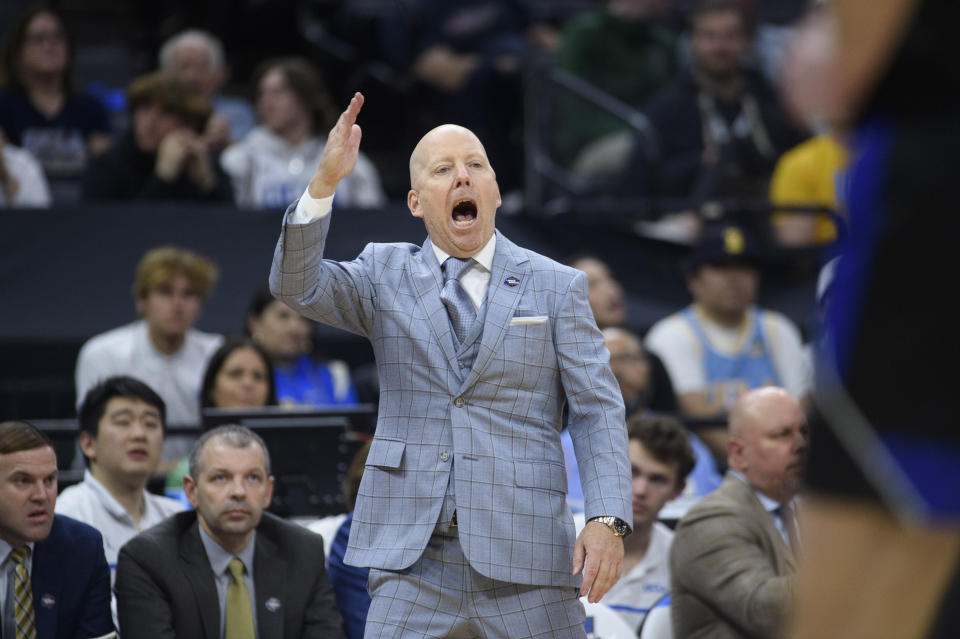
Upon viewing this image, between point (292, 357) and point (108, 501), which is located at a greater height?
point (292, 357)

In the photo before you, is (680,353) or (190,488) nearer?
(190,488)

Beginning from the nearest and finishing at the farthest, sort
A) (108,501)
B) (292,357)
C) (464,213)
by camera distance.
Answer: (464,213)
(108,501)
(292,357)

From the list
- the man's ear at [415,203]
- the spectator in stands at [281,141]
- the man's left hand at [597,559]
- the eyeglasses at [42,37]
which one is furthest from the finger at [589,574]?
the eyeglasses at [42,37]

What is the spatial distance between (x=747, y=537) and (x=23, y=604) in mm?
2390

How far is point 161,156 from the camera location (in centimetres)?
833

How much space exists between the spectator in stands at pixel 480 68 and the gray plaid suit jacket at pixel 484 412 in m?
6.82

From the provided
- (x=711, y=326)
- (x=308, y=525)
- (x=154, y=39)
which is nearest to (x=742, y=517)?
(x=308, y=525)

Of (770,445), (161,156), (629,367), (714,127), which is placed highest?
(714,127)

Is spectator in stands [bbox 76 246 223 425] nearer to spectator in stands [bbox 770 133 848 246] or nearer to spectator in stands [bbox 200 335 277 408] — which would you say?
spectator in stands [bbox 200 335 277 408]

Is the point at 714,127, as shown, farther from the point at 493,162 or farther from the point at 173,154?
the point at 173,154

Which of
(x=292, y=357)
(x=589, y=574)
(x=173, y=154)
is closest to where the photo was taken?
(x=589, y=574)

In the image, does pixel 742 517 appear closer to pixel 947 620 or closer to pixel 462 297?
pixel 462 297

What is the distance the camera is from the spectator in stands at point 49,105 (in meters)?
8.59

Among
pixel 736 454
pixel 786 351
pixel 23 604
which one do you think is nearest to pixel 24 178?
pixel 23 604
